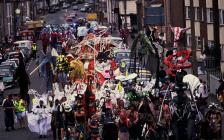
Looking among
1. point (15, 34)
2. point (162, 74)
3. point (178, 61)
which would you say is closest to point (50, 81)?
point (162, 74)

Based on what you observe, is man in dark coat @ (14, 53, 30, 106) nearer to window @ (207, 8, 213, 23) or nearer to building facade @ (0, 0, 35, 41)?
window @ (207, 8, 213, 23)

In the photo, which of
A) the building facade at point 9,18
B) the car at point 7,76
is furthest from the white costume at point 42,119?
the building facade at point 9,18

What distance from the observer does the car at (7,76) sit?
5350cm

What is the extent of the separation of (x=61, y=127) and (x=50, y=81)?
1229 centimetres

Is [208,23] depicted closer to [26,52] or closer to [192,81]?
[26,52]

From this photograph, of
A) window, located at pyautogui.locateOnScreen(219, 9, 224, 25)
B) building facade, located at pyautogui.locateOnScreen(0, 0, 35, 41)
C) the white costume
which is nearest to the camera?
the white costume

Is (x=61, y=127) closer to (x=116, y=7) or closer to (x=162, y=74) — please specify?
(x=162, y=74)

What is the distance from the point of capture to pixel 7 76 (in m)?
54.9

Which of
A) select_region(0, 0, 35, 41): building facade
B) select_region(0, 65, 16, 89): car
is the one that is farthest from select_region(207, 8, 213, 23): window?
select_region(0, 0, 35, 41): building facade

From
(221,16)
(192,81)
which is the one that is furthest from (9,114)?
(221,16)

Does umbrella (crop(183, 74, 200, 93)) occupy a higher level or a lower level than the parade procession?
higher

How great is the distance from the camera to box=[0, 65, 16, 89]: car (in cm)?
5350

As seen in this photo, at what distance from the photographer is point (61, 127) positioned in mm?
28969

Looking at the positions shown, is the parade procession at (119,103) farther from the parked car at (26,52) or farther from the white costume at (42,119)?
the parked car at (26,52)
